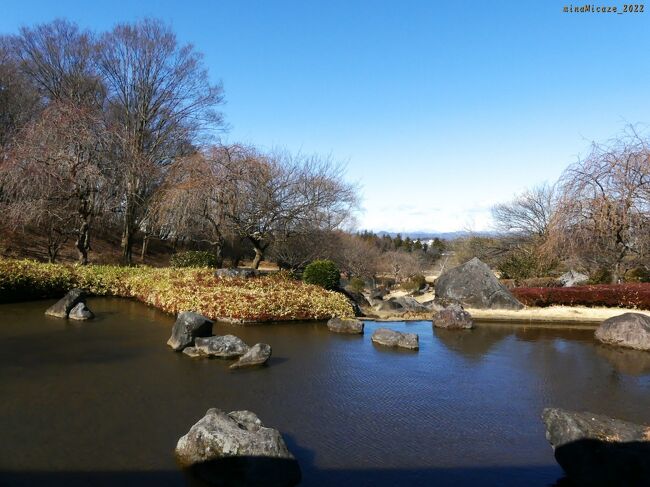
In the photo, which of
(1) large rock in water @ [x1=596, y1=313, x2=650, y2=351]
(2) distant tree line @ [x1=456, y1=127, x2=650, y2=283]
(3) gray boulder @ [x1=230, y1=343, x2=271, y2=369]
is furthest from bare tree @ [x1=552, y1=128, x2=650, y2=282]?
(3) gray boulder @ [x1=230, y1=343, x2=271, y2=369]

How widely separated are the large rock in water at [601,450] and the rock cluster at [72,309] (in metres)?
9.67

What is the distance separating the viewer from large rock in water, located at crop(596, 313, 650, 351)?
985cm

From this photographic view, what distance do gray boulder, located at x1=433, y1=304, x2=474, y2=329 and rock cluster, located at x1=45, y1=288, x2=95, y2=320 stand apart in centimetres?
828

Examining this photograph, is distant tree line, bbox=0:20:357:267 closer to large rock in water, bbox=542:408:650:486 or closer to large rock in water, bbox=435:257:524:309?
large rock in water, bbox=435:257:524:309

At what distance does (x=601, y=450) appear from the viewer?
13.2ft

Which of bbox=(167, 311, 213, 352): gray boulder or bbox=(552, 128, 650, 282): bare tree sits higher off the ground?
bbox=(552, 128, 650, 282): bare tree

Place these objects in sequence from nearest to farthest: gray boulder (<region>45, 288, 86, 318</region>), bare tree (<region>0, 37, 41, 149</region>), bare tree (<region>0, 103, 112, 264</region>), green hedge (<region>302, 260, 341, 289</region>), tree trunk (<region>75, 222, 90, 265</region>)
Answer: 1. gray boulder (<region>45, 288, 86, 318</region>)
2. green hedge (<region>302, 260, 341, 289</region>)
3. bare tree (<region>0, 103, 112, 264</region>)
4. tree trunk (<region>75, 222, 90, 265</region>)
5. bare tree (<region>0, 37, 41, 149</region>)

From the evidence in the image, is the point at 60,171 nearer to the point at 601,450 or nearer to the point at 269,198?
the point at 269,198

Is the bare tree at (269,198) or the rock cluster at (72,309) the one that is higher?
the bare tree at (269,198)

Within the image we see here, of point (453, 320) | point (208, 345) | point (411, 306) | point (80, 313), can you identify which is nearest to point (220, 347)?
point (208, 345)

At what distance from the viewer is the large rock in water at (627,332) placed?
985 cm

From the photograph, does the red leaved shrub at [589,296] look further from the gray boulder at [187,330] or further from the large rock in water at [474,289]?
the gray boulder at [187,330]

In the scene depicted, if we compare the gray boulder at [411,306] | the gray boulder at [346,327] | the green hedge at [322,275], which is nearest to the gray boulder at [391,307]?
the gray boulder at [411,306]

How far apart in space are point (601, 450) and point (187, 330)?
6.33 meters
